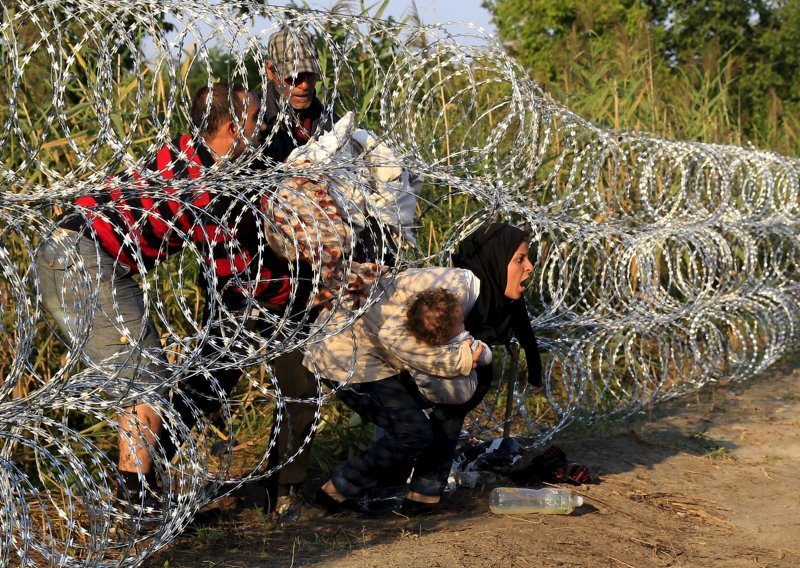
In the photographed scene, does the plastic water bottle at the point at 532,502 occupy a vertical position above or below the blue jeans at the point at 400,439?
below

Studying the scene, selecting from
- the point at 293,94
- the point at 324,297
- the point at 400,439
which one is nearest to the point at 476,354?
the point at 400,439

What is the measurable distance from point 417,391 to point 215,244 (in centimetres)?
117

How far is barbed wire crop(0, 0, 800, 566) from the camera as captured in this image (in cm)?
398

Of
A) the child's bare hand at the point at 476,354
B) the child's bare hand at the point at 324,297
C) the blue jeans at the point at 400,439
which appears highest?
the child's bare hand at the point at 324,297

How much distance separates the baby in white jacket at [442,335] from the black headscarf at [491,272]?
13.6 inches

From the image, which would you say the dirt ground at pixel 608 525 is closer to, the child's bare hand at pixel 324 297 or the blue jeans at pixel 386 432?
the blue jeans at pixel 386 432

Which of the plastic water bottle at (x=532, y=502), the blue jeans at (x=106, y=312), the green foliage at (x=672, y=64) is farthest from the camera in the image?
the green foliage at (x=672, y=64)

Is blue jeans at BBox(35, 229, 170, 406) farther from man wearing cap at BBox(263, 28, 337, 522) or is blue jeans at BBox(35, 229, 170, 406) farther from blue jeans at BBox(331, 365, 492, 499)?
blue jeans at BBox(331, 365, 492, 499)

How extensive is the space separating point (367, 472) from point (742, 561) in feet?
5.36

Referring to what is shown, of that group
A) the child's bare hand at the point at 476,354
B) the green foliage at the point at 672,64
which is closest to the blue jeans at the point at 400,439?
the child's bare hand at the point at 476,354

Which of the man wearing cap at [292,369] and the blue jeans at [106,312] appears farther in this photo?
the man wearing cap at [292,369]

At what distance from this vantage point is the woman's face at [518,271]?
5445 millimetres

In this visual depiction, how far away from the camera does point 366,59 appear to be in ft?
25.7

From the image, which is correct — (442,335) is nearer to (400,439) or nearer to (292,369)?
(400,439)
